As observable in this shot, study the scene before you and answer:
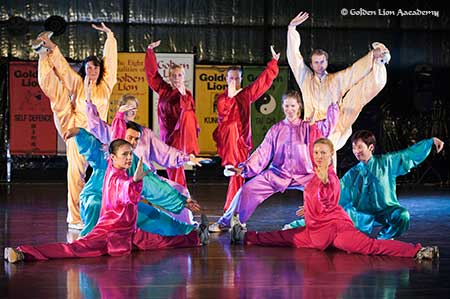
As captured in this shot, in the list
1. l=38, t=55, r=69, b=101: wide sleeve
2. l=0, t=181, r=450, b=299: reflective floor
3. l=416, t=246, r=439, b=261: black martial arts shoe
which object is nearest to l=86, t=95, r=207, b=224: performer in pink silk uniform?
l=38, t=55, r=69, b=101: wide sleeve

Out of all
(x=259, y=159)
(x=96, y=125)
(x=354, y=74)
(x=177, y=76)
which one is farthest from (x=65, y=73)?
(x=354, y=74)

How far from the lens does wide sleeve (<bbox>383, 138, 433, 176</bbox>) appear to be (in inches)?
255

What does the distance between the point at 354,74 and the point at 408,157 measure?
4.38 feet

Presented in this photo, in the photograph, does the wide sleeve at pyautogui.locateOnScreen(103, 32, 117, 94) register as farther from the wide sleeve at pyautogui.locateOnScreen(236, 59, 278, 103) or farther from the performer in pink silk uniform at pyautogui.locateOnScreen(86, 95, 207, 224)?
the wide sleeve at pyautogui.locateOnScreen(236, 59, 278, 103)

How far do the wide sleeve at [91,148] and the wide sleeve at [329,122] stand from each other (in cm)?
191

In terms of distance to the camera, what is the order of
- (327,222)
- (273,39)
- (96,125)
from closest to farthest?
(327,222), (96,125), (273,39)

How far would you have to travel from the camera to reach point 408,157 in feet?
21.4

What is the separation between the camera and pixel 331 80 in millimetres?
7680

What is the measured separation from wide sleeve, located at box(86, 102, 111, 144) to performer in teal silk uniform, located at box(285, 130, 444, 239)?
1849 mm

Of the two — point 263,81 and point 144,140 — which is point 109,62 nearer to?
point 144,140

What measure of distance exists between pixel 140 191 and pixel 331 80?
8.03 ft

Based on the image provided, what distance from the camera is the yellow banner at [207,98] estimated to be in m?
12.5

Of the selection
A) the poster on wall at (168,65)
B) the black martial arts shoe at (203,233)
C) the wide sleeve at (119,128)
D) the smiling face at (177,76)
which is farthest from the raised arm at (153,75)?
the poster on wall at (168,65)

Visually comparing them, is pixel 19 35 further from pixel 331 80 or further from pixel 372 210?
pixel 372 210
